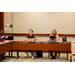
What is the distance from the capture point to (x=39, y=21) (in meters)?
7.45

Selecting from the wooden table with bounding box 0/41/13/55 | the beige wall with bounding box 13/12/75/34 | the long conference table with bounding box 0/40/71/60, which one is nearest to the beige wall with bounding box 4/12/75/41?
the beige wall with bounding box 13/12/75/34

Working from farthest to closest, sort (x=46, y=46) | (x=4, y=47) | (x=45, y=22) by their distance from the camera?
(x=45, y=22)
(x=46, y=46)
(x=4, y=47)

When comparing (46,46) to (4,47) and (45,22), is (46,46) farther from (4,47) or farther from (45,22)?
(45,22)

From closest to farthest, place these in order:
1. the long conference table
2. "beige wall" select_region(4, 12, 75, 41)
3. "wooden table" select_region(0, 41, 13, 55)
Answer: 1. "wooden table" select_region(0, 41, 13, 55)
2. the long conference table
3. "beige wall" select_region(4, 12, 75, 41)

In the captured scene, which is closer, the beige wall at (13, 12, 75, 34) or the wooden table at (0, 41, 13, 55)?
the wooden table at (0, 41, 13, 55)

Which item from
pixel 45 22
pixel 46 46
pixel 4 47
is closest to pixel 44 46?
pixel 46 46

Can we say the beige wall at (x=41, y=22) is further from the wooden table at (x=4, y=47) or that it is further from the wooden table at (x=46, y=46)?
the wooden table at (x=4, y=47)

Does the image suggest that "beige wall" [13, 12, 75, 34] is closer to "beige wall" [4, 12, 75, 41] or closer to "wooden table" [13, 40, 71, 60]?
"beige wall" [4, 12, 75, 41]

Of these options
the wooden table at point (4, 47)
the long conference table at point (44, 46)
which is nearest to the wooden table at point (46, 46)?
the long conference table at point (44, 46)

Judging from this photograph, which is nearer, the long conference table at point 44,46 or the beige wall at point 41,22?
the long conference table at point 44,46

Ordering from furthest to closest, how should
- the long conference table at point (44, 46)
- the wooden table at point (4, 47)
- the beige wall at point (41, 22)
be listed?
the beige wall at point (41, 22) < the long conference table at point (44, 46) < the wooden table at point (4, 47)

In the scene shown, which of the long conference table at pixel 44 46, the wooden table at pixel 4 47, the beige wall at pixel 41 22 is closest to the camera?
Result: the wooden table at pixel 4 47

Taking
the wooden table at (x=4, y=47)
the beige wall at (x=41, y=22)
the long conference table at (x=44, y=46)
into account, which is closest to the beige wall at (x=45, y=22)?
the beige wall at (x=41, y=22)

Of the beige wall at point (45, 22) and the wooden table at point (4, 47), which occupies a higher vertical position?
the beige wall at point (45, 22)
